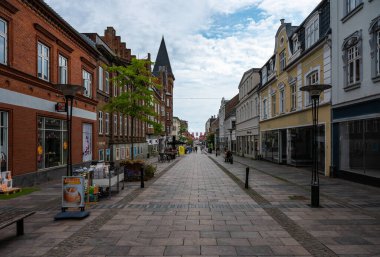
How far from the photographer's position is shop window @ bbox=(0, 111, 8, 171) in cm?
1211

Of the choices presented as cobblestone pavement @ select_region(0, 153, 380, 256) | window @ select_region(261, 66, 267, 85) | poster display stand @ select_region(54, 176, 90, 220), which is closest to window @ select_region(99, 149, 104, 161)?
cobblestone pavement @ select_region(0, 153, 380, 256)

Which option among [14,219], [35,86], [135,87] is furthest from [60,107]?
[14,219]

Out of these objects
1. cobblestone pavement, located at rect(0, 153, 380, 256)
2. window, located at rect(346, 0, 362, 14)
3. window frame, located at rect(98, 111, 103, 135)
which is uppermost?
window, located at rect(346, 0, 362, 14)

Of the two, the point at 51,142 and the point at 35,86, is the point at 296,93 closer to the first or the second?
the point at 51,142

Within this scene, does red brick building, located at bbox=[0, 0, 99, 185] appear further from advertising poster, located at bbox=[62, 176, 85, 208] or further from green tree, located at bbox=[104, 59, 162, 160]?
advertising poster, located at bbox=[62, 176, 85, 208]

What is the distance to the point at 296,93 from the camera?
22.4 metres

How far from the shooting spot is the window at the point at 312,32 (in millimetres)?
18719

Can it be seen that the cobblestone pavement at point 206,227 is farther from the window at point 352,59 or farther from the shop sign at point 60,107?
the shop sign at point 60,107

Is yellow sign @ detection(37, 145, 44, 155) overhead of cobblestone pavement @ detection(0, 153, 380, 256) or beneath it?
overhead

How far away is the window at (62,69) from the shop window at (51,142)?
2247 millimetres

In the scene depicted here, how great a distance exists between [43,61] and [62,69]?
2.09m

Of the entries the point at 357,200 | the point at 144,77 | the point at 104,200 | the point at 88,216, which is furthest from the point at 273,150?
the point at 88,216

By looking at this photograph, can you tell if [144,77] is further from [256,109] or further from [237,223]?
[256,109]

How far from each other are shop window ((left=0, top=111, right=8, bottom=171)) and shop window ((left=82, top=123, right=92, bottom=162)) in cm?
818
